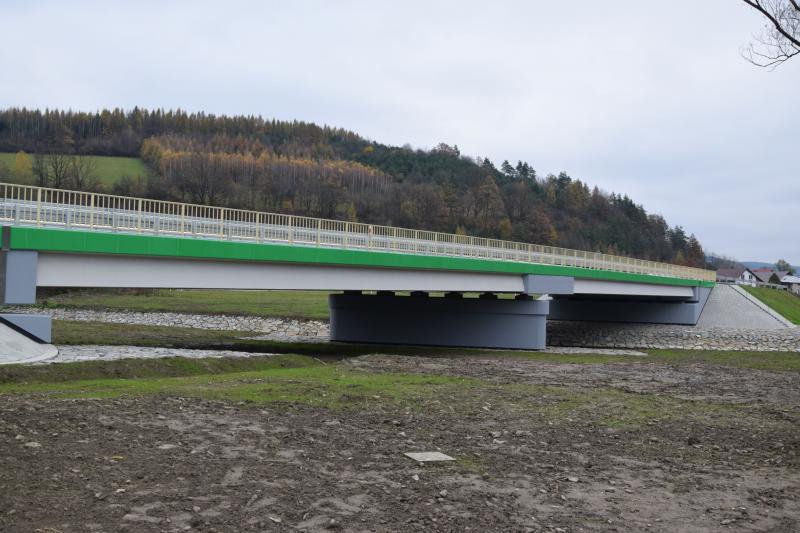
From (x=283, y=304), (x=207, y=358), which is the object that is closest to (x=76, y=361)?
(x=207, y=358)

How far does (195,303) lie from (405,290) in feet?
103

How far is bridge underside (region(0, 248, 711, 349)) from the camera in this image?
22.1 meters

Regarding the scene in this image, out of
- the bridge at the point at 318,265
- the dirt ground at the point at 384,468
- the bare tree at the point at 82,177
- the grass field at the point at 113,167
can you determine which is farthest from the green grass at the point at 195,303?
the grass field at the point at 113,167

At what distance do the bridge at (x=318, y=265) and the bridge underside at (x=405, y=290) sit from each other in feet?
0.16

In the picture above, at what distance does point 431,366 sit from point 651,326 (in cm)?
3690

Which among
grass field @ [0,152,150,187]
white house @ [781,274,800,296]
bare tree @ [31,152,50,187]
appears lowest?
white house @ [781,274,800,296]

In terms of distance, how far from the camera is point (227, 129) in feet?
545

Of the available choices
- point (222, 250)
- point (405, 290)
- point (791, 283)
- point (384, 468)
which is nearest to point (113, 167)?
point (405, 290)

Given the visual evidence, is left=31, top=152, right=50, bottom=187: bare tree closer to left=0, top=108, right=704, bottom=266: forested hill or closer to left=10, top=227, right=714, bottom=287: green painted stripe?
left=0, top=108, right=704, bottom=266: forested hill

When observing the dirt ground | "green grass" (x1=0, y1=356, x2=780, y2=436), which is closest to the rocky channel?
"green grass" (x1=0, y1=356, x2=780, y2=436)

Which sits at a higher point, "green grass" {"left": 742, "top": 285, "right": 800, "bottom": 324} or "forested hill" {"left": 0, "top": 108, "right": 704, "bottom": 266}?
"forested hill" {"left": 0, "top": 108, "right": 704, "bottom": 266}

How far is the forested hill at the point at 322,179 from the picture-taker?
112 m

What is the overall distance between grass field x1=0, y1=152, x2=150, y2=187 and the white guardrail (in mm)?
81976

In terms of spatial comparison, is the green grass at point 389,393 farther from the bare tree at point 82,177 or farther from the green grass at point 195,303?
the bare tree at point 82,177
